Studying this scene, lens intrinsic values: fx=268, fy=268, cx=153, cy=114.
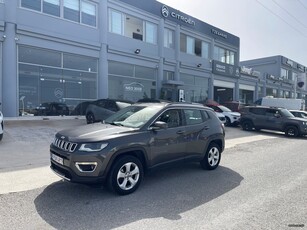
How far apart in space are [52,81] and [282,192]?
14.0m

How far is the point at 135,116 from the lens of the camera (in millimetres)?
5828

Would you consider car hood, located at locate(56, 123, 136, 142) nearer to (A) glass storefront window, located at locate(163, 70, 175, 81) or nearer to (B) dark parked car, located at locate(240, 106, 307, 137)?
(B) dark parked car, located at locate(240, 106, 307, 137)

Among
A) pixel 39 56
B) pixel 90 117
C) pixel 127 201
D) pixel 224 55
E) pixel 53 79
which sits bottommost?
pixel 127 201

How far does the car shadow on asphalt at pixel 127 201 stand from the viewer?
392cm

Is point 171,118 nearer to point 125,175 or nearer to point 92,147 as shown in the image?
point 125,175

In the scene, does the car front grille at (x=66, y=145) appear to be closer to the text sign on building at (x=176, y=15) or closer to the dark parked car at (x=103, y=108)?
the dark parked car at (x=103, y=108)

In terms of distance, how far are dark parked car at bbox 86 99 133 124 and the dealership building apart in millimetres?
2962

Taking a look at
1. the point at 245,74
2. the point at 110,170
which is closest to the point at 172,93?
the point at 245,74

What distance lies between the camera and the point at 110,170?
4.73 metres

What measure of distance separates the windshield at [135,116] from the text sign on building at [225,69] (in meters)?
23.6

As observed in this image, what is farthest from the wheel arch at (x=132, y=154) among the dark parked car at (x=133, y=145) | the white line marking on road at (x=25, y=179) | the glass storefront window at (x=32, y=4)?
the glass storefront window at (x=32, y=4)

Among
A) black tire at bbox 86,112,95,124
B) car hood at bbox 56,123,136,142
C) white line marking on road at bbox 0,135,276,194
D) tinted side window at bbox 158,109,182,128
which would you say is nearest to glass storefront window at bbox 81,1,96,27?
black tire at bbox 86,112,95,124

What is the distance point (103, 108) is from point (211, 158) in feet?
26.8

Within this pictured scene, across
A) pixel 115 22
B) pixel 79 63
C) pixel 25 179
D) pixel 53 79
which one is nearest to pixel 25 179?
pixel 25 179
